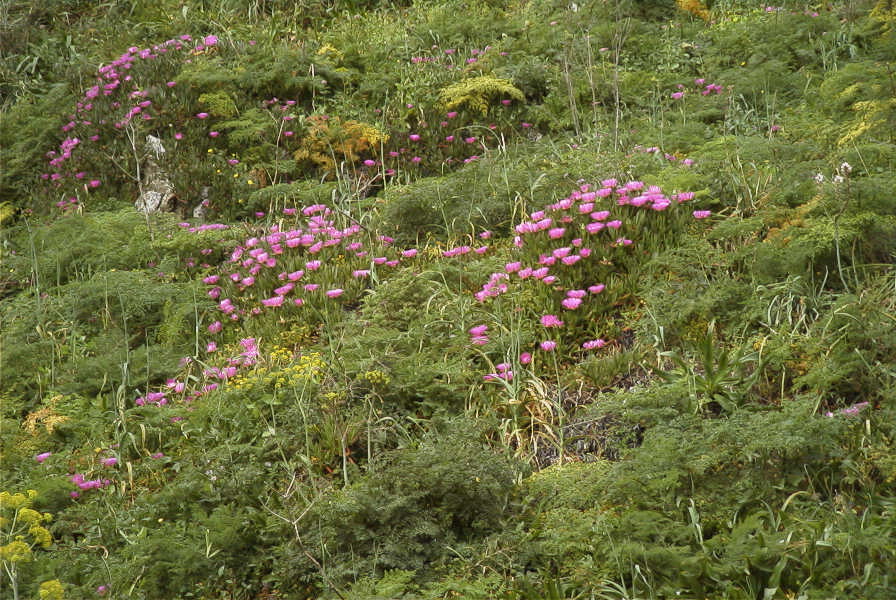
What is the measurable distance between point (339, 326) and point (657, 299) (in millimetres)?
1752

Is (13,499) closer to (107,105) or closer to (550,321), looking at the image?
(550,321)

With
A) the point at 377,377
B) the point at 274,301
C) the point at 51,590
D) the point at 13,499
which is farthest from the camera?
the point at 274,301

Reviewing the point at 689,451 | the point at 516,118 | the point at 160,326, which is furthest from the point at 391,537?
the point at 516,118

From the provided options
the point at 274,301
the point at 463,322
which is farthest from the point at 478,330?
the point at 274,301

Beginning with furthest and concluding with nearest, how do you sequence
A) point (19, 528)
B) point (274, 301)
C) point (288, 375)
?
point (274, 301), point (288, 375), point (19, 528)

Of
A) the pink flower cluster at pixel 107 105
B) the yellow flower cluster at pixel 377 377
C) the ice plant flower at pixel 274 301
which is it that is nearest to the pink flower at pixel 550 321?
the yellow flower cluster at pixel 377 377

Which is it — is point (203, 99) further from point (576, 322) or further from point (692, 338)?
point (692, 338)

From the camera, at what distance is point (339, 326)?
205 inches

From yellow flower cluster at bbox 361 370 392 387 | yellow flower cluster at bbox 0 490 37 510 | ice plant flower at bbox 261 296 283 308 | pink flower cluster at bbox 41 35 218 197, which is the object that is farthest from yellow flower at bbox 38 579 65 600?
pink flower cluster at bbox 41 35 218 197

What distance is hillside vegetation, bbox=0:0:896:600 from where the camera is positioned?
343 centimetres

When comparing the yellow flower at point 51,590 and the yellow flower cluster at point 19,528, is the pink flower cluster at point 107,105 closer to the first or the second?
the yellow flower cluster at point 19,528

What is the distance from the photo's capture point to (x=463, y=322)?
4742mm

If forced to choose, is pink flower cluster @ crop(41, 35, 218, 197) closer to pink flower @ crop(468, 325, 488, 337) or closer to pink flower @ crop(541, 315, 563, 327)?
pink flower @ crop(468, 325, 488, 337)

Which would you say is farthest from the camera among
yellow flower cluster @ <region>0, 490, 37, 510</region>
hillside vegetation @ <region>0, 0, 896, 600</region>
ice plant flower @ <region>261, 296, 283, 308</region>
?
ice plant flower @ <region>261, 296, 283, 308</region>
